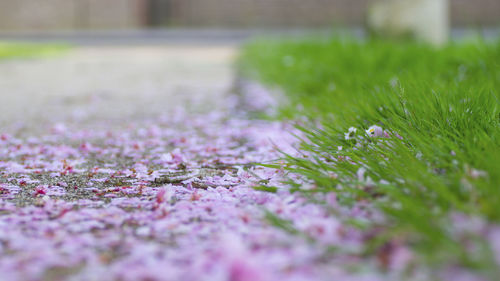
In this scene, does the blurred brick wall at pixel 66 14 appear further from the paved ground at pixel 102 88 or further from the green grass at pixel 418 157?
the green grass at pixel 418 157

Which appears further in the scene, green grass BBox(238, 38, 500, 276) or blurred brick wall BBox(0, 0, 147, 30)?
blurred brick wall BBox(0, 0, 147, 30)

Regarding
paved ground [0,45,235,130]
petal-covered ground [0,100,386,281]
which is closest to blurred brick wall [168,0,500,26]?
paved ground [0,45,235,130]

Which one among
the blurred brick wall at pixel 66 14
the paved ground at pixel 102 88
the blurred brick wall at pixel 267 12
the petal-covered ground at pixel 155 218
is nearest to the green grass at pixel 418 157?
the petal-covered ground at pixel 155 218

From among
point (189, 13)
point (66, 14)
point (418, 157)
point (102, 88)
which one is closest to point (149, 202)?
point (418, 157)

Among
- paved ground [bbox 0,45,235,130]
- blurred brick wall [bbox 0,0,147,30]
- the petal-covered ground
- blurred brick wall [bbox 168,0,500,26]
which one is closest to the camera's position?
the petal-covered ground

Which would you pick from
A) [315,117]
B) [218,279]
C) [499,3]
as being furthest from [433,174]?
[499,3]

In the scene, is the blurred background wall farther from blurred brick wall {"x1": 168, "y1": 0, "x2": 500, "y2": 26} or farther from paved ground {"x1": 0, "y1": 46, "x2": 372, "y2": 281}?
paved ground {"x1": 0, "y1": 46, "x2": 372, "y2": 281}
